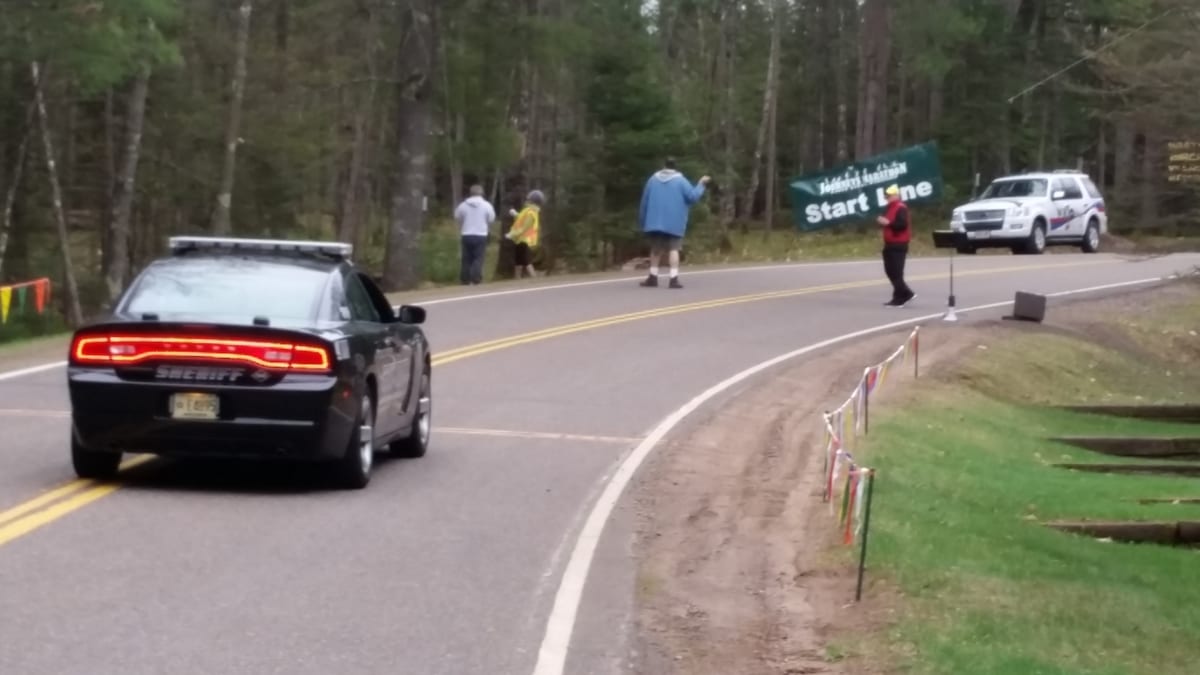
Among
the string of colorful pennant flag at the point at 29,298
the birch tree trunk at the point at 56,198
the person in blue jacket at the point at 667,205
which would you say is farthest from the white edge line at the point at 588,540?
the birch tree trunk at the point at 56,198

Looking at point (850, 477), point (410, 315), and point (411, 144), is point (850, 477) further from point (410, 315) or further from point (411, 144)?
point (411, 144)

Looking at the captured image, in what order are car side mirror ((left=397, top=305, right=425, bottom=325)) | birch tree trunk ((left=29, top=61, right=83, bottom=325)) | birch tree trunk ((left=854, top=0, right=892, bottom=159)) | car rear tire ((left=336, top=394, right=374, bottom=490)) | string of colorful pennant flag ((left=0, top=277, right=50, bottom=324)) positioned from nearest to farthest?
car rear tire ((left=336, top=394, right=374, bottom=490)) < car side mirror ((left=397, top=305, right=425, bottom=325)) < birch tree trunk ((left=29, top=61, right=83, bottom=325)) < string of colorful pennant flag ((left=0, top=277, right=50, bottom=324)) < birch tree trunk ((left=854, top=0, right=892, bottom=159))

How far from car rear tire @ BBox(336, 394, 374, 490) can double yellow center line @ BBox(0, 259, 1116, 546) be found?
4.72ft

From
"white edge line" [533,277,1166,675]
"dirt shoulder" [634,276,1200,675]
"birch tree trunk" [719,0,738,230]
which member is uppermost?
"birch tree trunk" [719,0,738,230]

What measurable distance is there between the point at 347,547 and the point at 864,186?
90.9ft

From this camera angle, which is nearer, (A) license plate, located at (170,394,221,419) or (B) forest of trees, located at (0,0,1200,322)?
(A) license plate, located at (170,394,221,419)

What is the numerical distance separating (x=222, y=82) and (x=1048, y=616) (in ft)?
123

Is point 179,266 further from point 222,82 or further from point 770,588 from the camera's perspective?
point 222,82

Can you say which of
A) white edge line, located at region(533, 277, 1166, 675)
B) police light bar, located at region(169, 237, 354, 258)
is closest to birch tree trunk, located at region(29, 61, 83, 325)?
white edge line, located at region(533, 277, 1166, 675)

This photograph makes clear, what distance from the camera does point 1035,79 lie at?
61469 mm

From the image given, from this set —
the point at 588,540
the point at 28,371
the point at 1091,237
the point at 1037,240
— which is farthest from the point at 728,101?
the point at 588,540

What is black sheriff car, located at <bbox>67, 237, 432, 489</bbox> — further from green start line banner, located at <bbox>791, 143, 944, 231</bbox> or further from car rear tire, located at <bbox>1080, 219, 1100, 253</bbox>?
car rear tire, located at <bbox>1080, 219, 1100, 253</bbox>

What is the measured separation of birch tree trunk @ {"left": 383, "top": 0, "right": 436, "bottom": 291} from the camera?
31.8 meters

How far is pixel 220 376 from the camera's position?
11.1 meters
